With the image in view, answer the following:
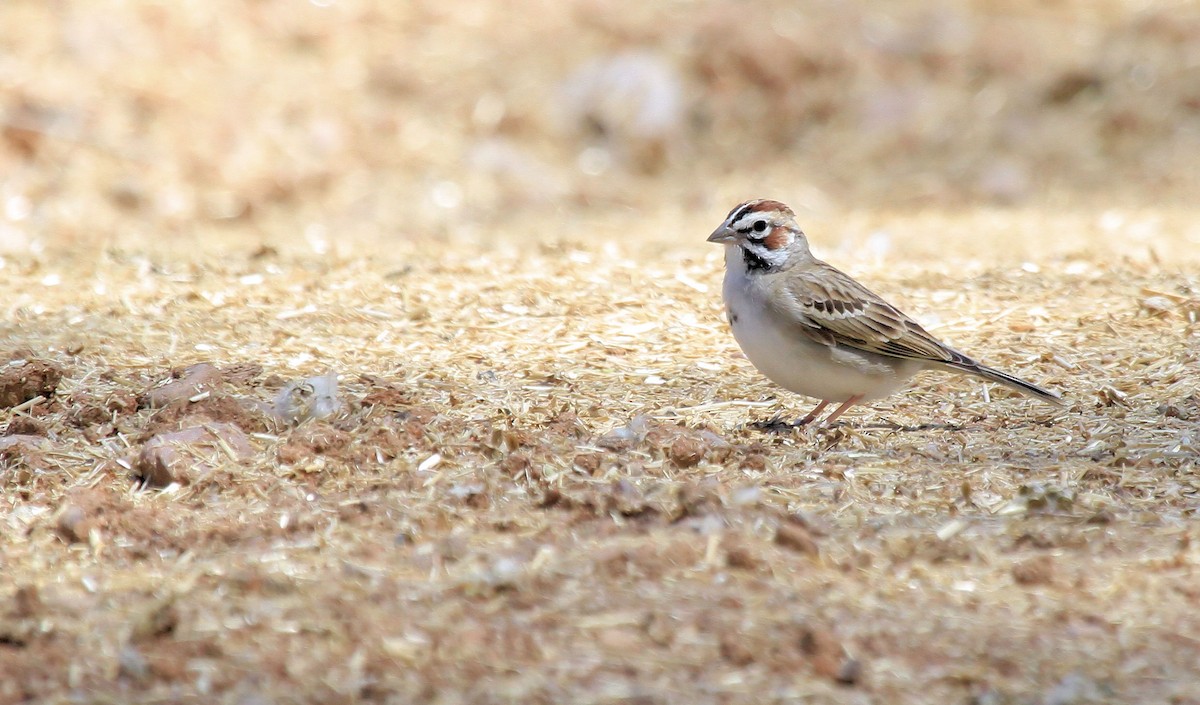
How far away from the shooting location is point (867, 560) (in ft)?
→ 13.7

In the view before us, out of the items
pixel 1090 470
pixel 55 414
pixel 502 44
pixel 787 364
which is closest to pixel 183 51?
pixel 502 44

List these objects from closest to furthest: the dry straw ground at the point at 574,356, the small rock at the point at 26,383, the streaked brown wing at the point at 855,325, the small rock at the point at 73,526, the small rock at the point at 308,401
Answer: the dry straw ground at the point at 574,356, the small rock at the point at 73,526, the small rock at the point at 308,401, the small rock at the point at 26,383, the streaked brown wing at the point at 855,325

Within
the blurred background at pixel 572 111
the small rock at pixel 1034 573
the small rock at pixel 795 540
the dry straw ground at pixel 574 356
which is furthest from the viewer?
the blurred background at pixel 572 111

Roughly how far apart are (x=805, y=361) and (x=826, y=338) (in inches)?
6.5

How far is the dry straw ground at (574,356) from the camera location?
3729 mm

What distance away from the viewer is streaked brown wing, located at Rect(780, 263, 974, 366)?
5816 mm

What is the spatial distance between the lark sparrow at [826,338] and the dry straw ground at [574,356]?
0.20m

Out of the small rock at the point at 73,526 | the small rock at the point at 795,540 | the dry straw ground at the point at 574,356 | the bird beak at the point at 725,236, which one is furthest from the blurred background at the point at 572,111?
the small rock at the point at 795,540

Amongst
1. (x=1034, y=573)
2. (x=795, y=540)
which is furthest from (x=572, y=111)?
(x=1034, y=573)

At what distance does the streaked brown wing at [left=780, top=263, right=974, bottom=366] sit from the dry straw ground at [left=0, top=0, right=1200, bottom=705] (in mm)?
286

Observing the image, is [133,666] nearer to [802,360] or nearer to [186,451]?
[186,451]

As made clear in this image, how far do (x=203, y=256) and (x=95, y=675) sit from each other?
5.12 m

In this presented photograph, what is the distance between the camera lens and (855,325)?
19.3 feet

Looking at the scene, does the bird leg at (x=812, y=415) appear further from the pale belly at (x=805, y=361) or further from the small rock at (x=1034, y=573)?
the small rock at (x=1034, y=573)
